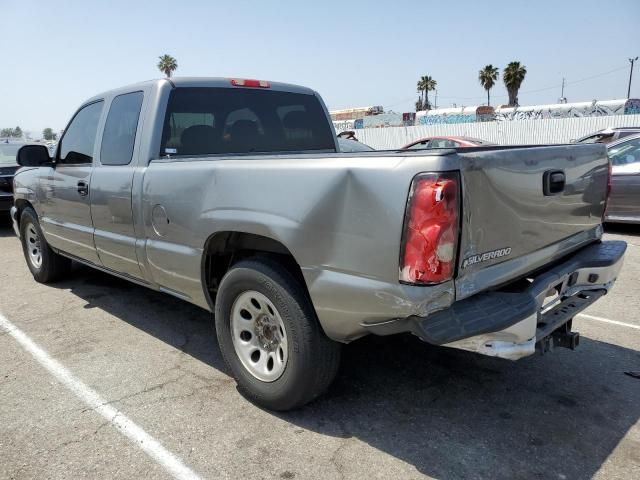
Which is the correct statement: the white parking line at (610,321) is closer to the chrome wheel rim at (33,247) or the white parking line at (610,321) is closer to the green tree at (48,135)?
the chrome wheel rim at (33,247)

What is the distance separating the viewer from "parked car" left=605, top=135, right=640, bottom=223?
26.6ft

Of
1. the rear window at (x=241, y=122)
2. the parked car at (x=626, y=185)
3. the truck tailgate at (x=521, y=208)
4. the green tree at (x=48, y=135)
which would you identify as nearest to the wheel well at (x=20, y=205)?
the rear window at (x=241, y=122)

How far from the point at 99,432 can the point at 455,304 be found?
208 cm

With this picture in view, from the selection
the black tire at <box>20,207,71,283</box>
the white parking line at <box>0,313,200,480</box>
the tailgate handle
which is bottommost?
the white parking line at <box>0,313,200,480</box>

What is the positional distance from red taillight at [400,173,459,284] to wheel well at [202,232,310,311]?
0.75 m

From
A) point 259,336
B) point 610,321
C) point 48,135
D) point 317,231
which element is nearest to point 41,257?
point 259,336

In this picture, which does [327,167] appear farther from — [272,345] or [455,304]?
[272,345]

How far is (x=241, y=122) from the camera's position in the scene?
412cm

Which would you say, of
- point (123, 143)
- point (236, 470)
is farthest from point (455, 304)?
point (123, 143)

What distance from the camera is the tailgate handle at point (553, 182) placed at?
2758mm

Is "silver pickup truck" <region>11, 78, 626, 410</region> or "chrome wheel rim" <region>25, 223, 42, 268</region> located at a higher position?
"silver pickup truck" <region>11, 78, 626, 410</region>

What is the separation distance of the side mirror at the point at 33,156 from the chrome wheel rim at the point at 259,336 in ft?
10.2

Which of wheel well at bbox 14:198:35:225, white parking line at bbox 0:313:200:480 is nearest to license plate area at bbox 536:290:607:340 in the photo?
white parking line at bbox 0:313:200:480

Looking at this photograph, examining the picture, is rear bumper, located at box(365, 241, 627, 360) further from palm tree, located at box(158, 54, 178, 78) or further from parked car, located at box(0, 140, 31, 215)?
palm tree, located at box(158, 54, 178, 78)
